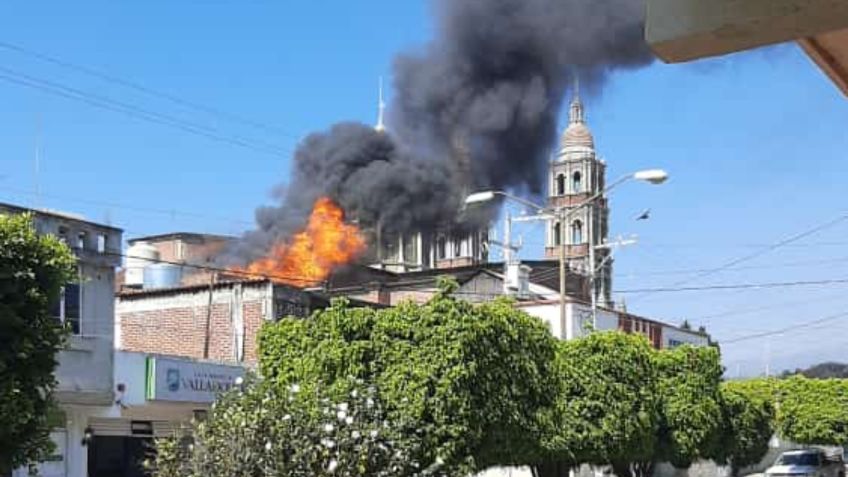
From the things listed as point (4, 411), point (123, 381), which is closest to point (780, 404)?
point (123, 381)

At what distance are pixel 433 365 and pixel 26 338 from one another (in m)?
7.43

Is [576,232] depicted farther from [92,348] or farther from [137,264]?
[92,348]

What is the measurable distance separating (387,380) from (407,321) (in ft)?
3.76

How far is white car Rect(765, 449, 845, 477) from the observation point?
3878 cm

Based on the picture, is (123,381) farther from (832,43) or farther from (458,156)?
(458,156)

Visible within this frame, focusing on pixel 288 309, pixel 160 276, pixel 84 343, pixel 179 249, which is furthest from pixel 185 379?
pixel 179 249

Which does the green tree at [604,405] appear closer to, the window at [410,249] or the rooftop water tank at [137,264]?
the rooftop water tank at [137,264]

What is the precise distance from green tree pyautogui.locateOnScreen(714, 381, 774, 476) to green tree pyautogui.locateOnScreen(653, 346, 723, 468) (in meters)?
1.59

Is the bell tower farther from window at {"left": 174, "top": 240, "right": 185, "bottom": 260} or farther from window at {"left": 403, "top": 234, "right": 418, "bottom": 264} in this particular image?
window at {"left": 174, "top": 240, "right": 185, "bottom": 260}

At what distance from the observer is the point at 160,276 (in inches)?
1644

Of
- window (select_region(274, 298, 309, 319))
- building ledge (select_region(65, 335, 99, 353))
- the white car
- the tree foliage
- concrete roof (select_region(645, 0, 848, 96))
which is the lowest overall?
the white car

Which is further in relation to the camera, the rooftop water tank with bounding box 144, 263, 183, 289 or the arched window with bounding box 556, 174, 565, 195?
the arched window with bounding box 556, 174, 565, 195

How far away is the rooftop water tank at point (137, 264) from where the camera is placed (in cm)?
4050

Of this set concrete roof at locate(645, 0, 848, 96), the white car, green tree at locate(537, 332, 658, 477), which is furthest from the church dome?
concrete roof at locate(645, 0, 848, 96)
